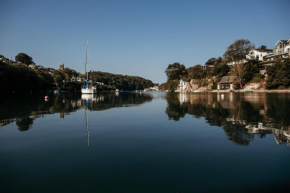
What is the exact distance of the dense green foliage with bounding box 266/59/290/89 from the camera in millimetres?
55281

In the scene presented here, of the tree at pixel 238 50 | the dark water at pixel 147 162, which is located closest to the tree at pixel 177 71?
the tree at pixel 238 50

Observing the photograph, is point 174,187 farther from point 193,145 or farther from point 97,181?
point 193,145

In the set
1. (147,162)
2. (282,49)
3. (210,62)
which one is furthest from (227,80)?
(147,162)

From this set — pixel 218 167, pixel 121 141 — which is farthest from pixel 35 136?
pixel 218 167

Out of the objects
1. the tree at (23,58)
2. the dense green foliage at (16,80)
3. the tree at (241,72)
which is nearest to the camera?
the dense green foliage at (16,80)

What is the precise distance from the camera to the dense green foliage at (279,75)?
181 ft

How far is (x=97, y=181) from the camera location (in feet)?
12.9

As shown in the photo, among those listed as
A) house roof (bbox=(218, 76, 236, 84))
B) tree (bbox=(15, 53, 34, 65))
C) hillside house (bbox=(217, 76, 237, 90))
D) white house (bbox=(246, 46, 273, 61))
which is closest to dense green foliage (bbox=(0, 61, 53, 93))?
tree (bbox=(15, 53, 34, 65))

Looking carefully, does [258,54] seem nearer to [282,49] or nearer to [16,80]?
[282,49]

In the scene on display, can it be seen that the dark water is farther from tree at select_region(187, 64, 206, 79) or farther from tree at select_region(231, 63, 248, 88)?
tree at select_region(187, 64, 206, 79)

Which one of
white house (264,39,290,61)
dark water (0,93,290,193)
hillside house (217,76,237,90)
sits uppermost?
white house (264,39,290,61)

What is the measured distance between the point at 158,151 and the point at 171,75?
147 metres

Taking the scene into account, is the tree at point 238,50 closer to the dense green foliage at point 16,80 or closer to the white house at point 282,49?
the white house at point 282,49

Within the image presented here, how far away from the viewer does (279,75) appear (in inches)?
2254
